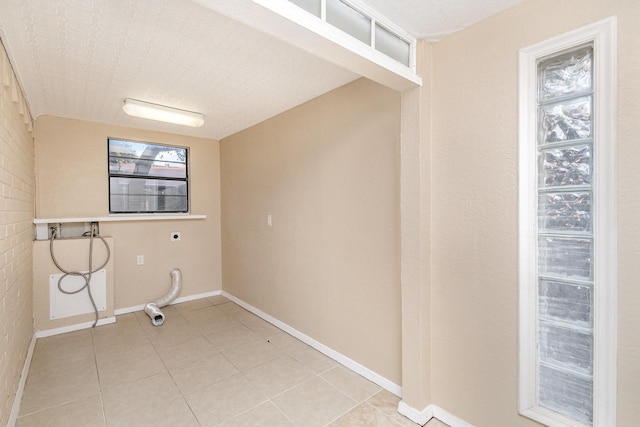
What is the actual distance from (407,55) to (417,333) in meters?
1.67

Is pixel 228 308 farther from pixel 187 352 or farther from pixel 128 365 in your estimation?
pixel 128 365

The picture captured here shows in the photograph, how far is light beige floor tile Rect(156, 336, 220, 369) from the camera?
2.61 meters

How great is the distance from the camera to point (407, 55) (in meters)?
1.80

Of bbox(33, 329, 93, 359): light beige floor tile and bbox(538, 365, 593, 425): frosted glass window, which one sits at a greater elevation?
bbox(538, 365, 593, 425): frosted glass window

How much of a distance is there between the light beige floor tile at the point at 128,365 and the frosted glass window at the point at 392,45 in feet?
9.25

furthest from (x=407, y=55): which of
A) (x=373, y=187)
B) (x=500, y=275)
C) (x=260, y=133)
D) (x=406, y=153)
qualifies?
(x=260, y=133)

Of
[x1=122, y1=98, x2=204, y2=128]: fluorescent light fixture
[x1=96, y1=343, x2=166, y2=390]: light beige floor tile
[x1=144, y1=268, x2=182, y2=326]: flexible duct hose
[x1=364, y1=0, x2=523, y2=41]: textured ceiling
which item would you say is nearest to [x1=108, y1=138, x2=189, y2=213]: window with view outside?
[x1=144, y1=268, x2=182, y2=326]: flexible duct hose

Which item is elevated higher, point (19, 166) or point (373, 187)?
point (19, 166)

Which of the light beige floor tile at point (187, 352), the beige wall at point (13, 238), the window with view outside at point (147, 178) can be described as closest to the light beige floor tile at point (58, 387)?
the beige wall at point (13, 238)

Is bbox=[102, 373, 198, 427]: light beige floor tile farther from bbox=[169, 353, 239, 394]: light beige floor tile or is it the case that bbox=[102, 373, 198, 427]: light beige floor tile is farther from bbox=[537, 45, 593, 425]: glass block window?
bbox=[537, 45, 593, 425]: glass block window

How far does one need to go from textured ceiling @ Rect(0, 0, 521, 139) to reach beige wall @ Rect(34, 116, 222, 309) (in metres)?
0.43

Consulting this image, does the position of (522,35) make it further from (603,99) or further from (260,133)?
(260,133)

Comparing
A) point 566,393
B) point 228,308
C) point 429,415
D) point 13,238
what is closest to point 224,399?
point 429,415

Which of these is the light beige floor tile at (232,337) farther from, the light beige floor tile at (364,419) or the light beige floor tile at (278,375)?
the light beige floor tile at (364,419)
